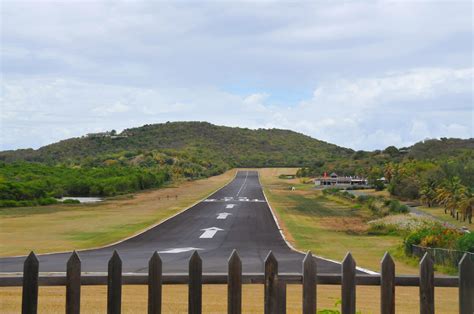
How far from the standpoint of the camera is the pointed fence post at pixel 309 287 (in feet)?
19.8

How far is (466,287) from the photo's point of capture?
20.2 feet

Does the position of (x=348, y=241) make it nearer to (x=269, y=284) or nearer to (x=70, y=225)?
(x=70, y=225)

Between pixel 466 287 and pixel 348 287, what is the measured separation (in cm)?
118

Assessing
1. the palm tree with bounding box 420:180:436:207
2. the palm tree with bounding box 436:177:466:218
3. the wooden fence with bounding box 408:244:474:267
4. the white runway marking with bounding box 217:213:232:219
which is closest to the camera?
the wooden fence with bounding box 408:244:474:267

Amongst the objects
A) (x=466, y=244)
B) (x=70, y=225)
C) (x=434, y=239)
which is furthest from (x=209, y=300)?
(x=70, y=225)

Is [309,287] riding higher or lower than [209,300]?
higher

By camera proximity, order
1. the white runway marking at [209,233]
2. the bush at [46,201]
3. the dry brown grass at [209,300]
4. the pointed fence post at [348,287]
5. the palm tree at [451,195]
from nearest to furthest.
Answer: the pointed fence post at [348,287], the dry brown grass at [209,300], the white runway marking at [209,233], the palm tree at [451,195], the bush at [46,201]

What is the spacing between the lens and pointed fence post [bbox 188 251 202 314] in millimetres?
6094

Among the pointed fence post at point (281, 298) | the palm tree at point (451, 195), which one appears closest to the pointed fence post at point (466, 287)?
the pointed fence post at point (281, 298)

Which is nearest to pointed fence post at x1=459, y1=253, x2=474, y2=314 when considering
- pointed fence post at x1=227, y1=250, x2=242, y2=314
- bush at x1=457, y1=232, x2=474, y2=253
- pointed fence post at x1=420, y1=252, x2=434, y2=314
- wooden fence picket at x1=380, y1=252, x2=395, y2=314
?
pointed fence post at x1=420, y1=252, x2=434, y2=314

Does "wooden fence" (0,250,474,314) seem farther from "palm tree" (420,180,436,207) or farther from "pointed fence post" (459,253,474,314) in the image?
"palm tree" (420,180,436,207)

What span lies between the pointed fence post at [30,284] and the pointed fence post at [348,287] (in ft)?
9.73

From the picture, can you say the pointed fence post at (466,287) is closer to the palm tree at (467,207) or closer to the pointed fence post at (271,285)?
the pointed fence post at (271,285)

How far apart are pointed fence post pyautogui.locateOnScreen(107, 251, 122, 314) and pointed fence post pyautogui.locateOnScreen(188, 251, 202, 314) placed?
27.5 inches
